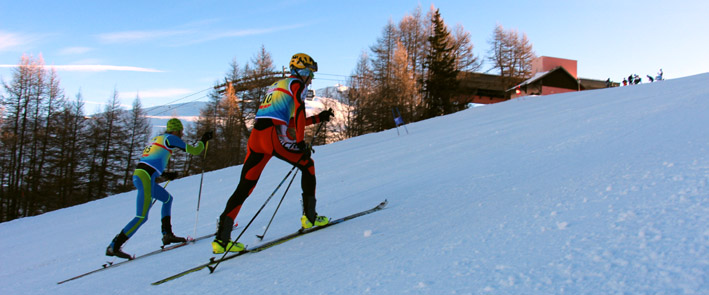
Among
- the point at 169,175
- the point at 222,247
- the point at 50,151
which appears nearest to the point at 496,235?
the point at 222,247

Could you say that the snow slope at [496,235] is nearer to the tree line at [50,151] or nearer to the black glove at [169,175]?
the black glove at [169,175]

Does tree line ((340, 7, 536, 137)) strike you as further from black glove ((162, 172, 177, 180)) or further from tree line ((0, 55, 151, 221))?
black glove ((162, 172, 177, 180))

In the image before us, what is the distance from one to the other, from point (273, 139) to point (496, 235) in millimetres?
2194

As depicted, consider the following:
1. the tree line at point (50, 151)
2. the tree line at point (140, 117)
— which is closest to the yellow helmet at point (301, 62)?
the tree line at point (140, 117)

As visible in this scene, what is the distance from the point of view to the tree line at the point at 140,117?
31.4 m

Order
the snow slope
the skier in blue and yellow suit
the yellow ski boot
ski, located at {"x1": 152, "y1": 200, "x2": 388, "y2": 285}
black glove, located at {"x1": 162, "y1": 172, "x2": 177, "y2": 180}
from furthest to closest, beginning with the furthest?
1. black glove, located at {"x1": 162, "y1": 172, "x2": 177, "y2": 180}
2. the skier in blue and yellow suit
3. the yellow ski boot
4. ski, located at {"x1": 152, "y1": 200, "x2": 388, "y2": 285}
5. the snow slope

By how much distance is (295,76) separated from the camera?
383 cm

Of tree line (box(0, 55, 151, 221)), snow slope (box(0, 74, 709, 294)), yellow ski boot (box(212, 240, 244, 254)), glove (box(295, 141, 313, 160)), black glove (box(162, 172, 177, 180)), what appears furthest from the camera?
tree line (box(0, 55, 151, 221))

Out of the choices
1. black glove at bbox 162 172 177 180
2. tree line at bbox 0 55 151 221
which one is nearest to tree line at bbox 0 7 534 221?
tree line at bbox 0 55 151 221

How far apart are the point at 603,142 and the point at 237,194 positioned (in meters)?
4.75

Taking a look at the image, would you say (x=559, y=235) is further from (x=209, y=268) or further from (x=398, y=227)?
(x=209, y=268)

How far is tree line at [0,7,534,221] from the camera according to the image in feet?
103

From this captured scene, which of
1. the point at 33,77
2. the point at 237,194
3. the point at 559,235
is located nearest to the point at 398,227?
the point at 559,235

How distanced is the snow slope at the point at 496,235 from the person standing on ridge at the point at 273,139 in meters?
0.44
